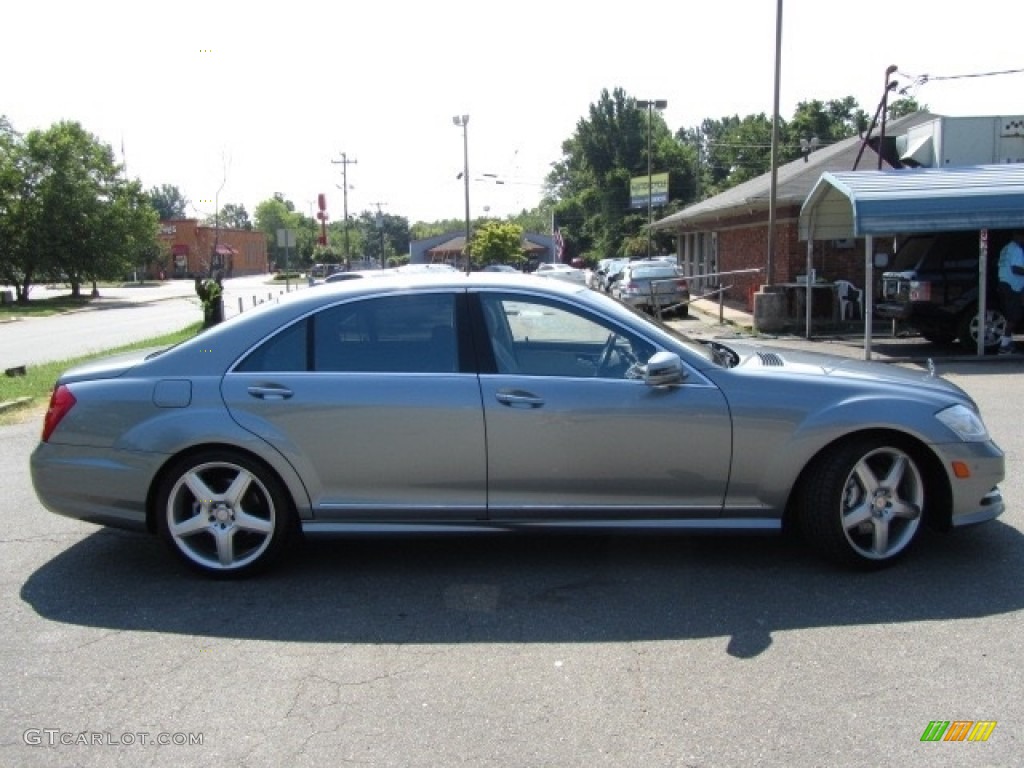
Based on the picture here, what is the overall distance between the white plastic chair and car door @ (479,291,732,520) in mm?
16875

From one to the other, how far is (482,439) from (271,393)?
43.5 inches

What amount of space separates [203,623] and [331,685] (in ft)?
3.17

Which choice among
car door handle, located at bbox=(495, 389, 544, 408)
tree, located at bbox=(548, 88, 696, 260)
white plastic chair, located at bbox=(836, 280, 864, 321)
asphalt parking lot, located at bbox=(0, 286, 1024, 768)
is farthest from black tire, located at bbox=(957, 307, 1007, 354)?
tree, located at bbox=(548, 88, 696, 260)

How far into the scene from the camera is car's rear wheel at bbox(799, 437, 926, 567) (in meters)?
4.64

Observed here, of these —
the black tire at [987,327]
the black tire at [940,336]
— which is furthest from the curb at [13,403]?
the black tire at [940,336]

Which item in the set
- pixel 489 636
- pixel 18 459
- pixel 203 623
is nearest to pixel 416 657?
pixel 489 636

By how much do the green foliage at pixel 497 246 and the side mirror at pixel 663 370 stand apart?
59.6m

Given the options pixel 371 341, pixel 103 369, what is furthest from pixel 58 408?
pixel 371 341

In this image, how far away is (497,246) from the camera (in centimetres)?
6350

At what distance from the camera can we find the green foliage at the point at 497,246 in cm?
6353

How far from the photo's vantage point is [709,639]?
4070mm

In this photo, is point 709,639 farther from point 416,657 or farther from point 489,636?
point 416,657

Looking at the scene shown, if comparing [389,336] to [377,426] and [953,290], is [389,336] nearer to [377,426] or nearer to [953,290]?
[377,426]

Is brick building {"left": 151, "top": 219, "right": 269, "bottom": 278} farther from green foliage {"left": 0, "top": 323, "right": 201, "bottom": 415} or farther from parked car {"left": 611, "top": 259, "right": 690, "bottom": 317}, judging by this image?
green foliage {"left": 0, "top": 323, "right": 201, "bottom": 415}
